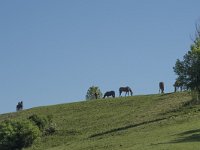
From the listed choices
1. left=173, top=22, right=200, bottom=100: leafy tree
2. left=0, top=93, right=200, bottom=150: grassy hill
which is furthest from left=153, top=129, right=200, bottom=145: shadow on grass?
left=173, top=22, right=200, bottom=100: leafy tree

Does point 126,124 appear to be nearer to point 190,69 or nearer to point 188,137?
point 190,69

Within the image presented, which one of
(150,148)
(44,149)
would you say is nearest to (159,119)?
(44,149)

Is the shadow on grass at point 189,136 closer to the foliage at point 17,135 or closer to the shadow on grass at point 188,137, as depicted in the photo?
the shadow on grass at point 188,137

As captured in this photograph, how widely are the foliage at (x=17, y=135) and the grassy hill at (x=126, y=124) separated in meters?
1.01

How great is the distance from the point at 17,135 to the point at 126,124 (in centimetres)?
1038

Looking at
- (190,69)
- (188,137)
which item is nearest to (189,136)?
(188,137)

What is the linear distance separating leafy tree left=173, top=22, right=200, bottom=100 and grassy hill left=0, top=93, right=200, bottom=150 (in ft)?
8.44

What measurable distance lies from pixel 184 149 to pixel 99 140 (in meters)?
14.9

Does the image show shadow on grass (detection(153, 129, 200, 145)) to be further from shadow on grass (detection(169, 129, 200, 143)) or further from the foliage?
the foliage

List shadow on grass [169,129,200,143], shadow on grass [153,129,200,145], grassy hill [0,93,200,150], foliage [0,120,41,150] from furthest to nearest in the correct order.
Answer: foliage [0,120,41,150] → grassy hill [0,93,200,150] → shadow on grass [169,129,200,143] → shadow on grass [153,129,200,145]

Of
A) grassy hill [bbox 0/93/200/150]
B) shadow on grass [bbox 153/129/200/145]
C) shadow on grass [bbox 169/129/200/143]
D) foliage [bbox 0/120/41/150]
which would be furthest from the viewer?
foliage [bbox 0/120/41/150]

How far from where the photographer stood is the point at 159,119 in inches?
2291

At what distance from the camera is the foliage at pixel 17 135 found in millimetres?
58062

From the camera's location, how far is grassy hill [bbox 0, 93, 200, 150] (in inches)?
1696
